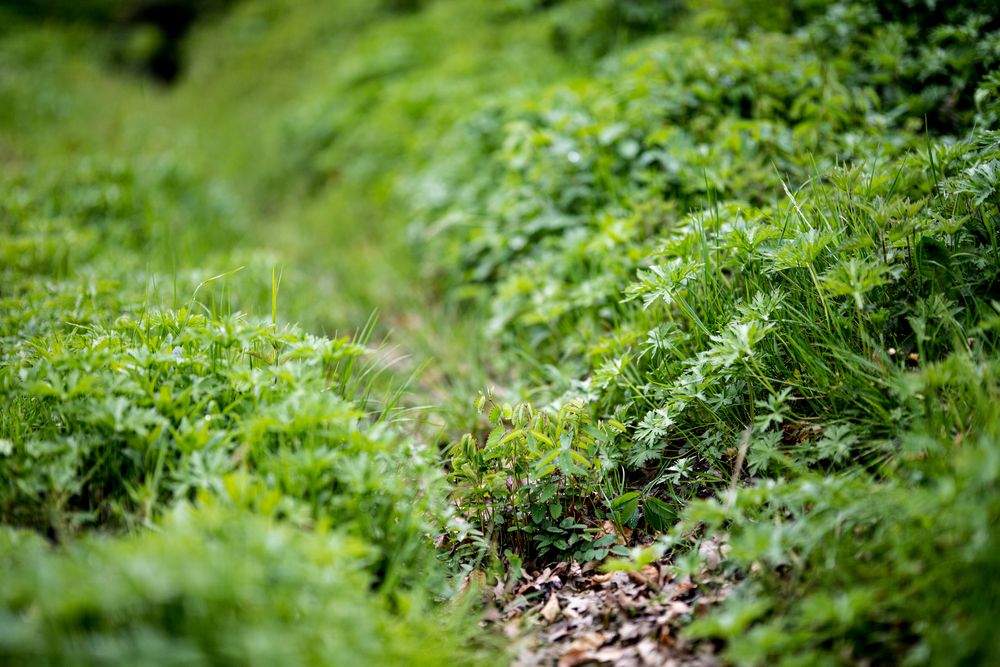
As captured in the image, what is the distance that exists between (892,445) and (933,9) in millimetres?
2831

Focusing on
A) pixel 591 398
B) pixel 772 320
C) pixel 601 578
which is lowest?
pixel 601 578

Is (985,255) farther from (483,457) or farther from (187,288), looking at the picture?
(187,288)

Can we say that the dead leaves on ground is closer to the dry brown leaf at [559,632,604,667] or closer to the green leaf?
the dry brown leaf at [559,632,604,667]

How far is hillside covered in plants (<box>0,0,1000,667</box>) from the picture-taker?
154 centimetres

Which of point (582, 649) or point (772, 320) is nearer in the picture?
point (582, 649)

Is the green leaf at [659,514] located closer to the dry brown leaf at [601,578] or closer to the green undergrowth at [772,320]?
the green undergrowth at [772,320]

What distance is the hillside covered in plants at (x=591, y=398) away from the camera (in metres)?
1.54

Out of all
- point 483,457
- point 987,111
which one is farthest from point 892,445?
point 987,111

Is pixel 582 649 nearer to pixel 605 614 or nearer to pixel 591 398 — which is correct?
pixel 605 614

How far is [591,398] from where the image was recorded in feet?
8.38

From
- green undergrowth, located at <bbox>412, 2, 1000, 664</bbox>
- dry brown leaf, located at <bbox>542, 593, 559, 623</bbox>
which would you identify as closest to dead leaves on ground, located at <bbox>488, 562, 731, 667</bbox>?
dry brown leaf, located at <bbox>542, 593, 559, 623</bbox>

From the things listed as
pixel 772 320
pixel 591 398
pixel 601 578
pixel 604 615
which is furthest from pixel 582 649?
pixel 772 320

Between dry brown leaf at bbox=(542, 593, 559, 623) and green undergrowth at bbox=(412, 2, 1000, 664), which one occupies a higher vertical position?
green undergrowth at bbox=(412, 2, 1000, 664)

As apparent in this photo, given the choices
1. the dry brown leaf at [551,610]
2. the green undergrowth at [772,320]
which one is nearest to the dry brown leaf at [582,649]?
the dry brown leaf at [551,610]
